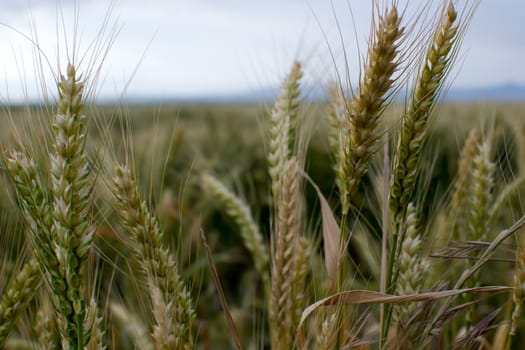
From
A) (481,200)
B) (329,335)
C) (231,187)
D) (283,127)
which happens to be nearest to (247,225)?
(283,127)

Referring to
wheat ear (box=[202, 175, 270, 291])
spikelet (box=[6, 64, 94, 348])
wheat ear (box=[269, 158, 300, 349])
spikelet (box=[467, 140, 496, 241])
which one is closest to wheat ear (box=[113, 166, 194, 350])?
spikelet (box=[6, 64, 94, 348])

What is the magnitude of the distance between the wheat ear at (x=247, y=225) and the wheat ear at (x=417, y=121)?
65 cm

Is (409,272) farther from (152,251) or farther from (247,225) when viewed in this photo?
(247,225)

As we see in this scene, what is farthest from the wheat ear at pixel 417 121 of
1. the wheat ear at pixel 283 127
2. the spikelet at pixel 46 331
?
the spikelet at pixel 46 331

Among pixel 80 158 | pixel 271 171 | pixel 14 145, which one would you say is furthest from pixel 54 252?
pixel 271 171

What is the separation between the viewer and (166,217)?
3090mm

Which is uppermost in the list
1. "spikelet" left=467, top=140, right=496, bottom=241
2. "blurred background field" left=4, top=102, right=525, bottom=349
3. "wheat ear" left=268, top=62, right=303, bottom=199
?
"wheat ear" left=268, top=62, right=303, bottom=199

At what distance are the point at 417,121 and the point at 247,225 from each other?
0.88 meters

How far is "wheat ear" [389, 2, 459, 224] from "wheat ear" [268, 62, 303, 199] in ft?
1.14

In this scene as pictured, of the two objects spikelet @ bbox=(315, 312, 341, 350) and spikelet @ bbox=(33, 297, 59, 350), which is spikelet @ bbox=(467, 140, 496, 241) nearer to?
spikelet @ bbox=(315, 312, 341, 350)

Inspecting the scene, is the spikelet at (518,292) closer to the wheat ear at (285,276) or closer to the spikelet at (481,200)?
the spikelet at (481,200)

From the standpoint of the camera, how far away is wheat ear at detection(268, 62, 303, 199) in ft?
4.59

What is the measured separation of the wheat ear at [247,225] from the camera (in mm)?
1751

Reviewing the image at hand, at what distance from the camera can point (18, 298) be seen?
4.08ft
